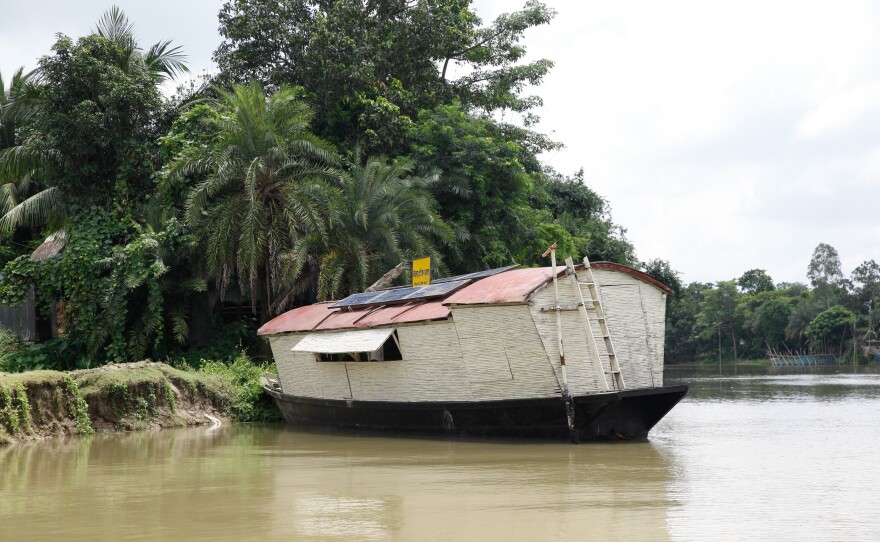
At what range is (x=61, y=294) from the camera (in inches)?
950

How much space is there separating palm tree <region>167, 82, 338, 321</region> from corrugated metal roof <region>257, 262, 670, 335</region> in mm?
4421

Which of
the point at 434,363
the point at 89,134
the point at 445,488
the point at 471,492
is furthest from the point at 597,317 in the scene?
the point at 89,134

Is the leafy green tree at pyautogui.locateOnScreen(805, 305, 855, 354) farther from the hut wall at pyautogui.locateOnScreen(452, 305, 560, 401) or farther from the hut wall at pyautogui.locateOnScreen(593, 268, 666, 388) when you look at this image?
the hut wall at pyautogui.locateOnScreen(452, 305, 560, 401)

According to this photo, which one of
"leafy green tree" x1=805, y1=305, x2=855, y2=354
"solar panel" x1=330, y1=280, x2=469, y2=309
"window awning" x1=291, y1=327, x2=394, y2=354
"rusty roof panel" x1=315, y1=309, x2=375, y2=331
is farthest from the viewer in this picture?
"leafy green tree" x1=805, y1=305, x2=855, y2=354

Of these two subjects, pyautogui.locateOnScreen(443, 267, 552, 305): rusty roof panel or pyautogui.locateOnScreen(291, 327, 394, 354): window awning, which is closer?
pyautogui.locateOnScreen(443, 267, 552, 305): rusty roof panel

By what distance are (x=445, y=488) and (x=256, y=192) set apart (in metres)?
14.6

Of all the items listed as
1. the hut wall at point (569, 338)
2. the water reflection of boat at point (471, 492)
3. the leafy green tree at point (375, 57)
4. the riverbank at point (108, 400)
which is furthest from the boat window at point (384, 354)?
the leafy green tree at point (375, 57)

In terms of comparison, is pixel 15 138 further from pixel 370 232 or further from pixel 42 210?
pixel 370 232

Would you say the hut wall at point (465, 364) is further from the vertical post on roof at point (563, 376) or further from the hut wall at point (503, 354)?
the vertical post on roof at point (563, 376)

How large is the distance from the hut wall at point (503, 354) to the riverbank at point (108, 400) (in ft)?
25.3

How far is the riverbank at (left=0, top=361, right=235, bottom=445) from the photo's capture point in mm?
15672

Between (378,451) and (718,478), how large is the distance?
5.40 m

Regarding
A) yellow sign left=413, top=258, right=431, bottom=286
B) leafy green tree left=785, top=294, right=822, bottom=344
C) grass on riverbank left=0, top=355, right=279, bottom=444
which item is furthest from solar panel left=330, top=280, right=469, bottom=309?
leafy green tree left=785, top=294, right=822, bottom=344

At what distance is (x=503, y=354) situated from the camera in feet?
44.4
